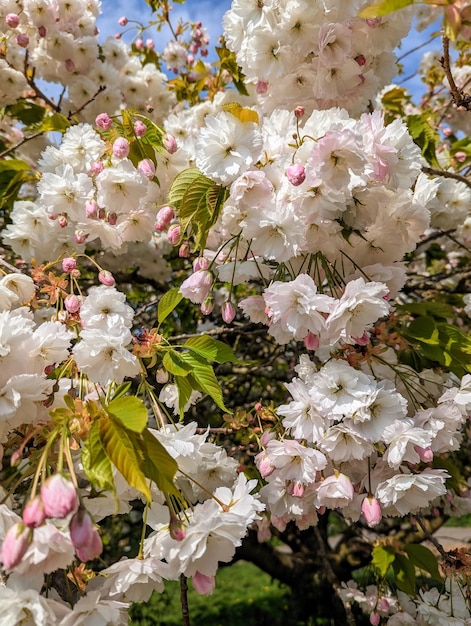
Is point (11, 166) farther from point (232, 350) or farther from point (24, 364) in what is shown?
point (232, 350)

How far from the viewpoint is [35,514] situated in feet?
2.58

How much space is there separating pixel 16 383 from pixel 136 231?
0.76 meters

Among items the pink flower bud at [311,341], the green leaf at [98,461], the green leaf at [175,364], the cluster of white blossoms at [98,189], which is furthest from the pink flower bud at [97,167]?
the green leaf at [98,461]

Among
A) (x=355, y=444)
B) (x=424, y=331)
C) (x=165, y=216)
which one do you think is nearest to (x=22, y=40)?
(x=165, y=216)

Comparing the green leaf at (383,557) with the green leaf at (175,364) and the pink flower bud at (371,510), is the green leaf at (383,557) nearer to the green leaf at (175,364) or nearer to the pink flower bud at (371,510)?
the pink flower bud at (371,510)

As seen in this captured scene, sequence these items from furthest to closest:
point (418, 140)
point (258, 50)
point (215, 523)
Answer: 1. point (418, 140)
2. point (258, 50)
3. point (215, 523)

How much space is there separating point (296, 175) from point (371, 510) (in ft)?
2.82

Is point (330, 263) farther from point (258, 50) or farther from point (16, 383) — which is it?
point (16, 383)

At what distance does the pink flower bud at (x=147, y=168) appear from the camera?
1.51m

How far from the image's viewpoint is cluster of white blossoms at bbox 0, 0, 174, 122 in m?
2.36

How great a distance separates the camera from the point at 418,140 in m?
2.01

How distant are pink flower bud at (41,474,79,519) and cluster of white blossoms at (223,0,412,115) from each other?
50.2 inches

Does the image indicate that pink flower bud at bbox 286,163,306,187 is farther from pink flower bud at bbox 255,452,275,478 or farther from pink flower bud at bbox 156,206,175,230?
pink flower bud at bbox 255,452,275,478

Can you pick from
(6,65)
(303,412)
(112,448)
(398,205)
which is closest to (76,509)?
(112,448)
